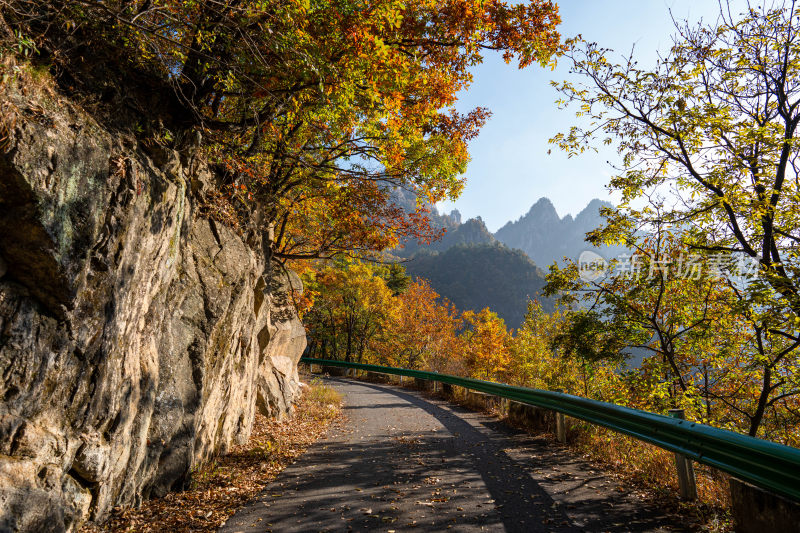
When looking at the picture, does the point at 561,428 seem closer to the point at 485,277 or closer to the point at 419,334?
the point at 419,334

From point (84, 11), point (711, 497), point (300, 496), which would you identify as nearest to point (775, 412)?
point (711, 497)

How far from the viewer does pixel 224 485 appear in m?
4.99

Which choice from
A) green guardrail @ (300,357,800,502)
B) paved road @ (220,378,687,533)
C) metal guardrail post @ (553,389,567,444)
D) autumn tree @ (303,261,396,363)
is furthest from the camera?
autumn tree @ (303,261,396,363)

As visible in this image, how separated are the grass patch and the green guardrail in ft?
15.9

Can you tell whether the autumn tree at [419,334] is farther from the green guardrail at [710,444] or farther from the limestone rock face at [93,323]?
the limestone rock face at [93,323]

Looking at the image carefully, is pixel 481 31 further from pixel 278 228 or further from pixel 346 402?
pixel 346 402

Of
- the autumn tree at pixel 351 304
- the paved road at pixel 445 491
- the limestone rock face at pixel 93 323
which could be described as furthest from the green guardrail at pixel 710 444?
the autumn tree at pixel 351 304

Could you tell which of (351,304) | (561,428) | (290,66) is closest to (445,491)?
(561,428)

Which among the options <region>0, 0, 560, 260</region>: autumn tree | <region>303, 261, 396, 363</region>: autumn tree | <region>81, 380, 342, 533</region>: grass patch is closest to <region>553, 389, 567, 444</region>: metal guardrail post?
<region>81, 380, 342, 533</region>: grass patch

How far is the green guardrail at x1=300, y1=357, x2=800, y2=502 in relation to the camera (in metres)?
2.83

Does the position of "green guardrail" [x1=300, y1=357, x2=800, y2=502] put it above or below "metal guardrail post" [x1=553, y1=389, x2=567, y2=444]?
above

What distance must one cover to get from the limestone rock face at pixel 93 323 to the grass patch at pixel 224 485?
0.21 metres

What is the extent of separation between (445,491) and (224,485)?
2.94 meters

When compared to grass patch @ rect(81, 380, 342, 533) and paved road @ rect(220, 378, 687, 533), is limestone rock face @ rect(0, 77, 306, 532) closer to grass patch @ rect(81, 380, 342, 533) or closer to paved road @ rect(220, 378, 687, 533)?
grass patch @ rect(81, 380, 342, 533)
